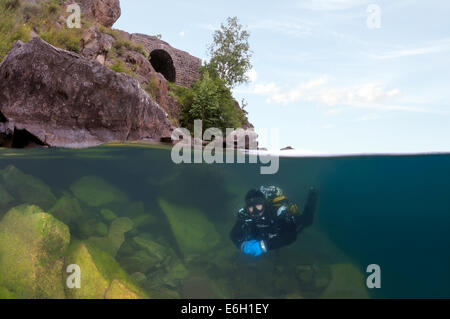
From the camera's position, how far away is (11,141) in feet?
18.3

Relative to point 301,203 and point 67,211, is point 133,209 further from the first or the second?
point 301,203

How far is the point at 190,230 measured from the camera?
604cm

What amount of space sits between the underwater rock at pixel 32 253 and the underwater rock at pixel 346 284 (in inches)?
145

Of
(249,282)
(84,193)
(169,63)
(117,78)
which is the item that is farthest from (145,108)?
(169,63)

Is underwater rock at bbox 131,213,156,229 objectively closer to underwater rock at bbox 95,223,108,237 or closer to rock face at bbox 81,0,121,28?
underwater rock at bbox 95,223,108,237

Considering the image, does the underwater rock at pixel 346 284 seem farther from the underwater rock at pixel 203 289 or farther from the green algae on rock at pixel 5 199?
the green algae on rock at pixel 5 199

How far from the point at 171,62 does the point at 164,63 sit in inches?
36.8

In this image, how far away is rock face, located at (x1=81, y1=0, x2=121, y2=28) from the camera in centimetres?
1816

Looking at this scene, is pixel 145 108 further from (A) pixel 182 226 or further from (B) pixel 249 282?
(B) pixel 249 282

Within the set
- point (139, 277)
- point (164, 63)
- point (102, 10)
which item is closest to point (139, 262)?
point (139, 277)

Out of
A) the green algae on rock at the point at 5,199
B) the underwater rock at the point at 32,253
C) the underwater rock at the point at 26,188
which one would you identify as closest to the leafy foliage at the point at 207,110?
the underwater rock at the point at 26,188

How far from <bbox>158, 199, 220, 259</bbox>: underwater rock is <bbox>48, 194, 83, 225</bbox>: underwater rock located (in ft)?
5.61
